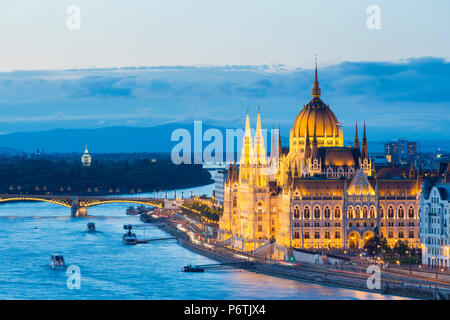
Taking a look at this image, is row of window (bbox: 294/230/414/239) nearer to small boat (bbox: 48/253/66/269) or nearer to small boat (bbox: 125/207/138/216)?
small boat (bbox: 48/253/66/269)

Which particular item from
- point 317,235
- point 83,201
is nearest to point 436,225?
point 317,235

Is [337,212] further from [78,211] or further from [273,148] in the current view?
[78,211]

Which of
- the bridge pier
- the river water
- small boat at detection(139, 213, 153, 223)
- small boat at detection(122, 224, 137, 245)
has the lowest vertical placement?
the river water

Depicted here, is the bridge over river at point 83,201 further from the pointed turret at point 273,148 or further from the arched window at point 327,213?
the arched window at point 327,213

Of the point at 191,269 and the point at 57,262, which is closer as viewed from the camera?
the point at 191,269

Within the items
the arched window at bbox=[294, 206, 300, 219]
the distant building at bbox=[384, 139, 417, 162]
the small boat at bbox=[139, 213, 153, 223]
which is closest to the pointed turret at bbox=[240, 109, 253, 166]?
the arched window at bbox=[294, 206, 300, 219]
